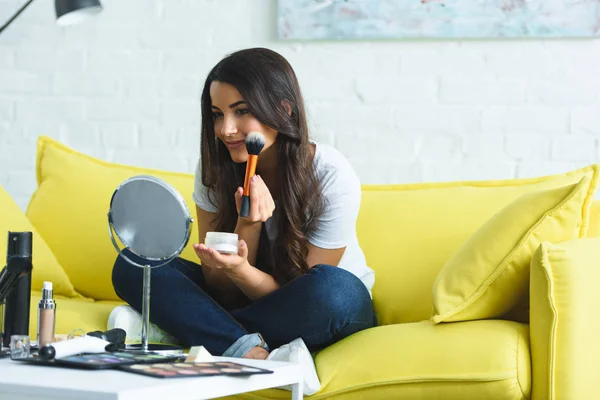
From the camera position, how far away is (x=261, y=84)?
1.76 m

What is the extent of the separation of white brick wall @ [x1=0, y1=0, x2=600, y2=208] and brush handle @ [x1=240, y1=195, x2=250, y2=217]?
0.93 m

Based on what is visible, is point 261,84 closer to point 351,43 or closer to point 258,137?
point 258,137

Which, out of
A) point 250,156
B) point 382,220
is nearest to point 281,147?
point 250,156

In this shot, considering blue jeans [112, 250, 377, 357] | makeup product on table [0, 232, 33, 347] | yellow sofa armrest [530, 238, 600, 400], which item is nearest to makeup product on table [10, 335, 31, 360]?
makeup product on table [0, 232, 33, 347]

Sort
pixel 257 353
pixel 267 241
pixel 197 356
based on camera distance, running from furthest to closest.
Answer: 1. pixel 267 241
2. pixel 257 353
3. pixel 197 356

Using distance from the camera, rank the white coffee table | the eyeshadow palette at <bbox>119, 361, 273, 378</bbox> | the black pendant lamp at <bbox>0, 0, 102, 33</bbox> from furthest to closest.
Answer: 1. the black pendant lamp at <bbox>0, 0, 102, 33</bbox>
2. the eyeshadow palette at <bbox>119, 361, 273, 378</bbox>
3. the white coffee table

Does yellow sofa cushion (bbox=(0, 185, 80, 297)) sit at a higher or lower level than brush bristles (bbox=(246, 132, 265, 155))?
lower

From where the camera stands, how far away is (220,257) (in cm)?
148

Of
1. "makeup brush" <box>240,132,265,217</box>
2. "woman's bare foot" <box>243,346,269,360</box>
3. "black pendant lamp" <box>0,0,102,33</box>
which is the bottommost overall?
"woman's bare foot" <box>243,346,269,360</box>

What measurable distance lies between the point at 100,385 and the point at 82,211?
50.1 inches

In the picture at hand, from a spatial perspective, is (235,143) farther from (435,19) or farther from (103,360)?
(435,19)

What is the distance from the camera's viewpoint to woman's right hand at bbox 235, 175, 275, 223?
1629 mm

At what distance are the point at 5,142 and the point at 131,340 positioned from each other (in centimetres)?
135

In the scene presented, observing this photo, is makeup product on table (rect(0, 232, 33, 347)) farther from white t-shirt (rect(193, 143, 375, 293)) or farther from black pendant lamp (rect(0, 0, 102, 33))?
black pendant lamp (rect(0, 0, 102, 33))
